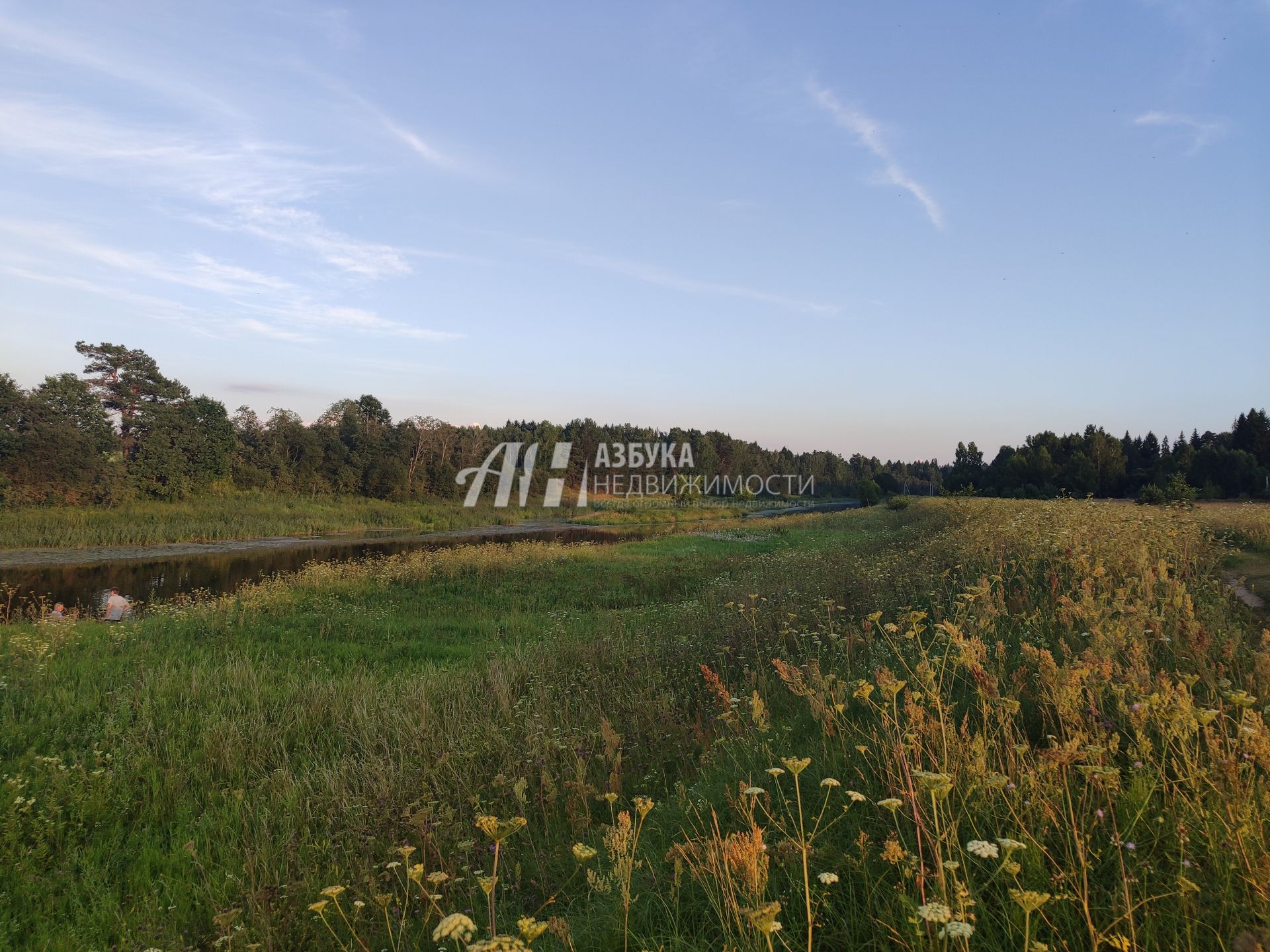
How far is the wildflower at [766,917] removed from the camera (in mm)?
1357

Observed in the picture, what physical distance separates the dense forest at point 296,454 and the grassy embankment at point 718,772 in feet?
54.4

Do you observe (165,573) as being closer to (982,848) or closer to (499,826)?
(499,826)

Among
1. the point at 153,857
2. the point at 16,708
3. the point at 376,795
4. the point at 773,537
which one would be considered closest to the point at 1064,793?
the point at 376,795

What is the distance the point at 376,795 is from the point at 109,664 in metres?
7.53

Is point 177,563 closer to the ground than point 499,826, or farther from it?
closer to the ground

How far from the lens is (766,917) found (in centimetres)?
142

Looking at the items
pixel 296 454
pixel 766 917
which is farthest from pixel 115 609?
pixel 296 454

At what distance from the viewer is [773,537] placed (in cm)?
3117

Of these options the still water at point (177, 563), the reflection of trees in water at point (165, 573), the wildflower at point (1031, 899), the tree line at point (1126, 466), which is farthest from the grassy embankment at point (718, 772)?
the tree line at point (1126, 466)

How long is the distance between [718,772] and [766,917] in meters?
2.36

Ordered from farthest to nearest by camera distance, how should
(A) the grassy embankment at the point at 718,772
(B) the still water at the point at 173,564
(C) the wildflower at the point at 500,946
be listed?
(B) the still water at the point at 173,564 → (A) the grassy embankment at the point at 718,772 → (C) the wildflower at the point at 500,946

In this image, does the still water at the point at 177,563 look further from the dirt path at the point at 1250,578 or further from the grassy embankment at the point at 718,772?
the dirt path at the point at 1250,578

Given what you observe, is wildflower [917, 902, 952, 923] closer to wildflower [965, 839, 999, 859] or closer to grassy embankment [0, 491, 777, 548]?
wildflower [965, 839, 999, 859]

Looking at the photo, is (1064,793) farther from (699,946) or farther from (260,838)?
(260,838)
